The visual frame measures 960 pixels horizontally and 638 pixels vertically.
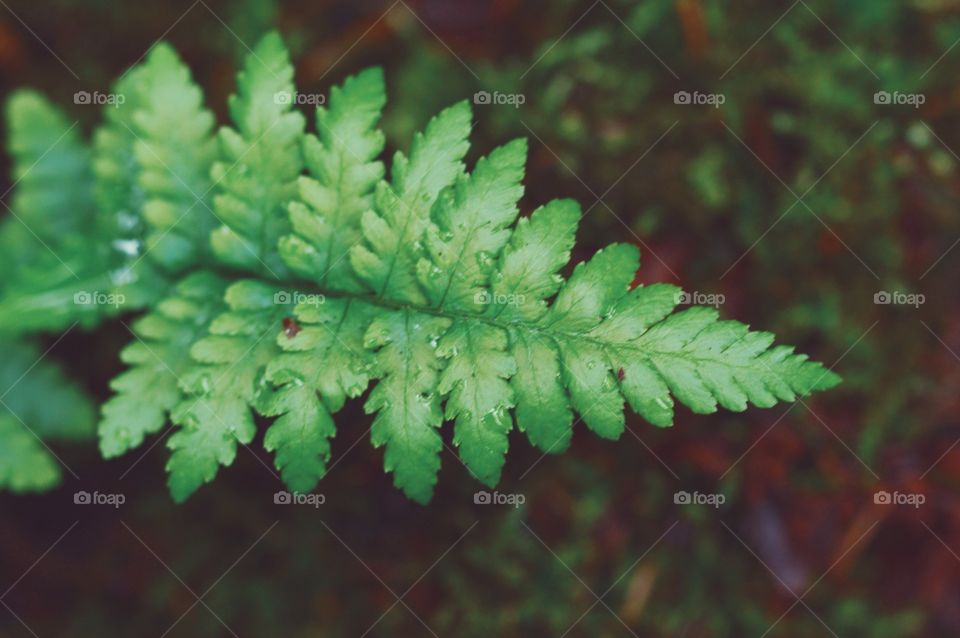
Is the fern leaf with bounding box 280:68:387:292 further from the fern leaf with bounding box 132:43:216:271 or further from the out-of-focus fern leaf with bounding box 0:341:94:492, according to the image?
the out-of-focus fern leaf with bounding box 0:341:94:492

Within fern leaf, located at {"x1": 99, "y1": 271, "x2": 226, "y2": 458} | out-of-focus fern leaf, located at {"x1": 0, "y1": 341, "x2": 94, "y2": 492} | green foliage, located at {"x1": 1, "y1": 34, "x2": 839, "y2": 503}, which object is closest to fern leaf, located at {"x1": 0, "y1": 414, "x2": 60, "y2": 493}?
out-of-focus fern leaf, located at {"x1": 0, "y1": 341, "x2": 94, "y2": 492}

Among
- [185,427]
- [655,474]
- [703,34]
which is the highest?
[703,34]

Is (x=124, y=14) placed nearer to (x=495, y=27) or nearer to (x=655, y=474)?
(x=495, y=27)

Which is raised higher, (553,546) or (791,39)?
(791,39)

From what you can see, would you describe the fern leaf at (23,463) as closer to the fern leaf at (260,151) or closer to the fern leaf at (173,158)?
the fern leaf at (173,158)

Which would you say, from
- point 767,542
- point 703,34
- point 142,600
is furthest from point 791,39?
point 142,600
